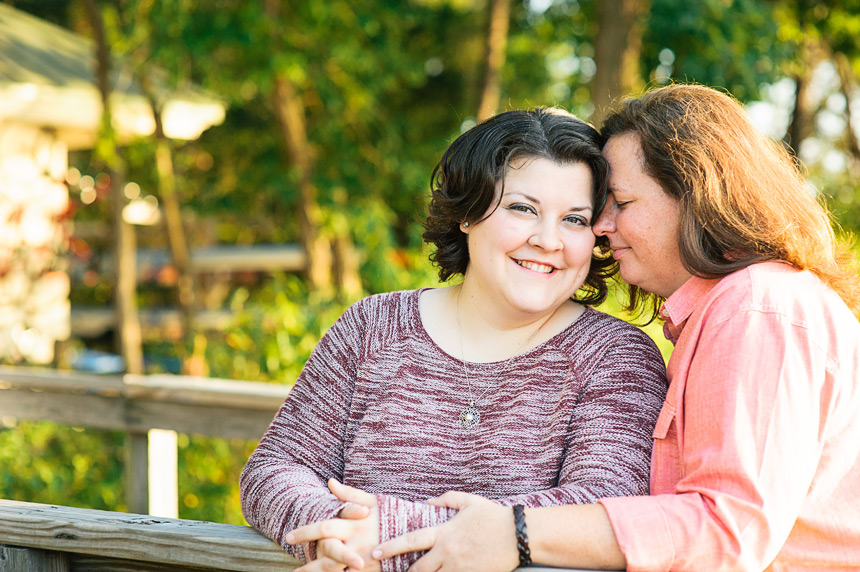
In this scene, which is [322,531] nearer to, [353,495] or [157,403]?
[353,495]

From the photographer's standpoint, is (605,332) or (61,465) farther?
(61,465)

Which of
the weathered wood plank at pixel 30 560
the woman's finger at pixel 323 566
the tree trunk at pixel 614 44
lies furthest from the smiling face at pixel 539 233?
the tree trunk at pixel 614 44

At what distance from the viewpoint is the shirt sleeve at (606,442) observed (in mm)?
1629

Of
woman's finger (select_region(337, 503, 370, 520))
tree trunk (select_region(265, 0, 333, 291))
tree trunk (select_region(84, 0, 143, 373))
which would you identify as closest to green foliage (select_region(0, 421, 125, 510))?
tree trunk (select_region(84, 0, 143, 373))

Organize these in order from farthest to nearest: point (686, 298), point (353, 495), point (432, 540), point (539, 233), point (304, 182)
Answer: point (304, 182), point (539, 233), point (686, 298), point (353, 495), point (432, 540)

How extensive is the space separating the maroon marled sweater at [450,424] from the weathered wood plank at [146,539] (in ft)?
0.25

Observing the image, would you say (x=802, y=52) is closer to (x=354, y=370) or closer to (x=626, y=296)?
(x=626, y=296)

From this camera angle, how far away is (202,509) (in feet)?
13.9

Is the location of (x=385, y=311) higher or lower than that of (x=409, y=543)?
higher

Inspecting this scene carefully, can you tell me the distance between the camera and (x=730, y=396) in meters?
1.49

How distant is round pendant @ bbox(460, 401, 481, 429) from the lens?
1927 millimetres

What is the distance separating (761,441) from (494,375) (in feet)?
2.20

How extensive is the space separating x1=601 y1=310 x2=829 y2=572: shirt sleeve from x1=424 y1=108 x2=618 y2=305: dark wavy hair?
1.90 ft

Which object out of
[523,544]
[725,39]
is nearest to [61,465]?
[523,544]
